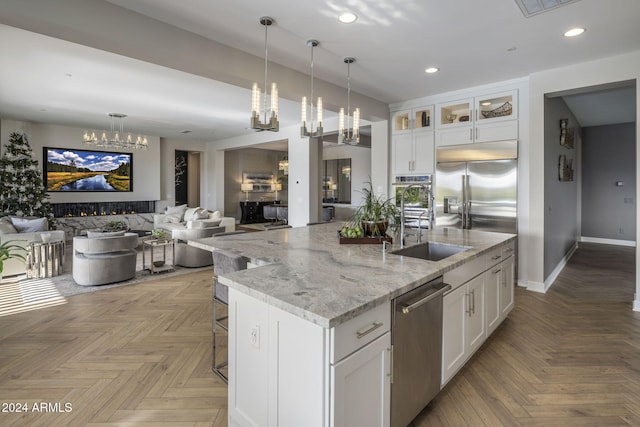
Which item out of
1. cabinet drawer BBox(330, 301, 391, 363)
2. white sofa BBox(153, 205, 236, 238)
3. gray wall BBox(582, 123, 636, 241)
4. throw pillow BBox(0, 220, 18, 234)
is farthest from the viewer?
gray wall BBox(582, 123, 636, 241)

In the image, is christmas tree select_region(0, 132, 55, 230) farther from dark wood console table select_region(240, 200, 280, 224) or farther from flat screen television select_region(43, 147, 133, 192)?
dark wood console table select_region(240, 200, 280, 224)

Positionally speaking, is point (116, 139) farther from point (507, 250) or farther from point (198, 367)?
point (507, 250)

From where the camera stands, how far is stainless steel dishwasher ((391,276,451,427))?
1581mm

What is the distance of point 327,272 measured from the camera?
1.83m

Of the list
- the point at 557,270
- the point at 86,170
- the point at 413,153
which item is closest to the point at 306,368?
the point at 413,153

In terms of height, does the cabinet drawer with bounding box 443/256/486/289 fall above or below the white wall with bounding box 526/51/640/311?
below

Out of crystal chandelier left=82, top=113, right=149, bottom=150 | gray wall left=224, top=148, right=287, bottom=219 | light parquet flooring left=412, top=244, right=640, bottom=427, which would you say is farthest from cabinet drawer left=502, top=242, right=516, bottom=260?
gray wall left=224, top=148, right=287, bottom=219

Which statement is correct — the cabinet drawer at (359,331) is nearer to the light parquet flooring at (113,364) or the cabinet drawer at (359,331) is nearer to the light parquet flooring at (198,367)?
the light parquet flooring at (198,367)

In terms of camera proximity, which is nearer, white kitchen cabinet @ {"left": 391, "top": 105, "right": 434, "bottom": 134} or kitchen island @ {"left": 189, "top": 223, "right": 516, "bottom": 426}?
kitchen island @ {"left": 189, "top": 223, "right": 516, "bottom": 426}

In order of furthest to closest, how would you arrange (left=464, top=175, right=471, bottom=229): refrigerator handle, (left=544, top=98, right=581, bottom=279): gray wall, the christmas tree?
the christmas tree < (left=464, top=175, right=471, bottom=229): refrigerator handle < (left=544, top=98, right=581, bottom=279): gray wall

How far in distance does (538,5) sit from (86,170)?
9772 mm

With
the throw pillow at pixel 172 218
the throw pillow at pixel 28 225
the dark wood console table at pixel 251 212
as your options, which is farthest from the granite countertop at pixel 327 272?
the dark wood console table at pixel 251 212

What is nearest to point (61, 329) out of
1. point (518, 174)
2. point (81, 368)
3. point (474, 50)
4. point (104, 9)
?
point (81, 368)

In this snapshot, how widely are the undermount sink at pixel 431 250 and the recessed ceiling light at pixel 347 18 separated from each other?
2.03 m
